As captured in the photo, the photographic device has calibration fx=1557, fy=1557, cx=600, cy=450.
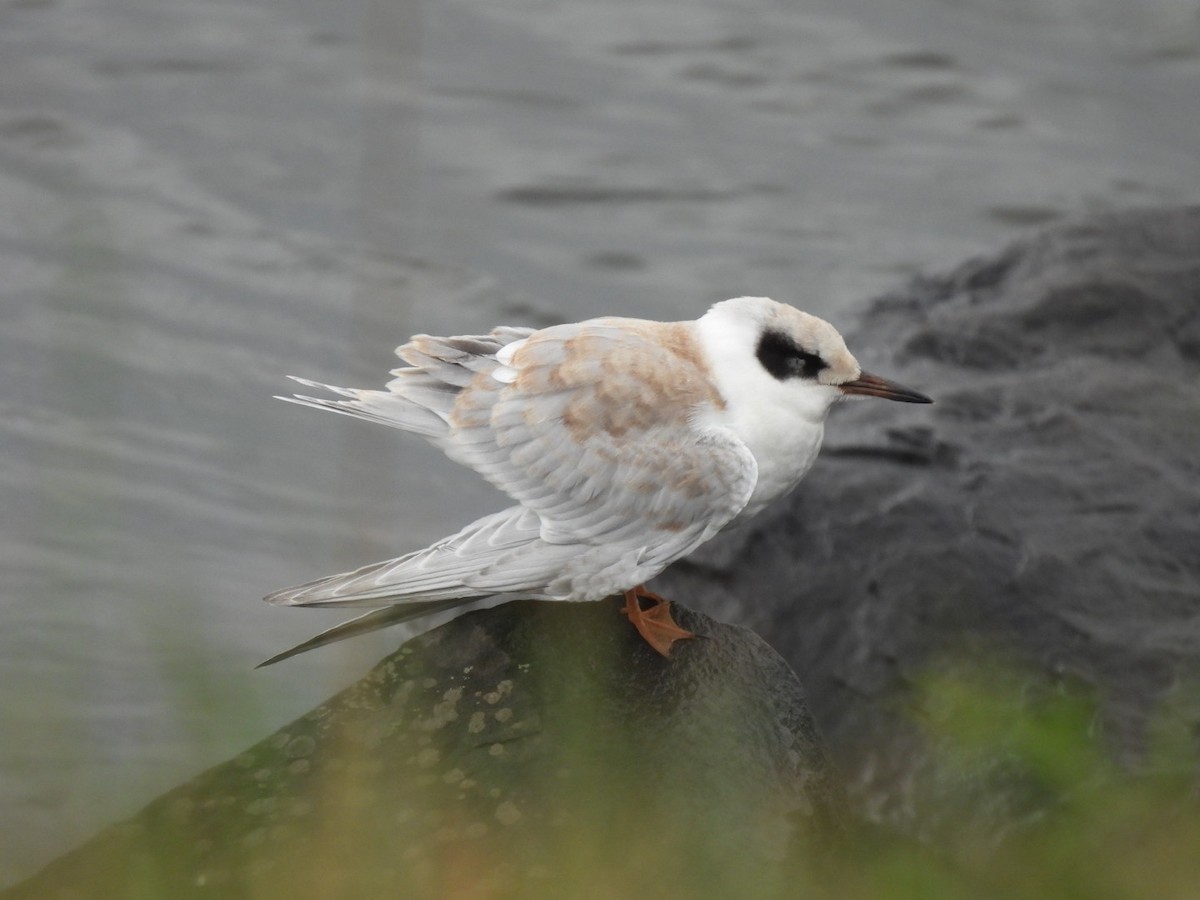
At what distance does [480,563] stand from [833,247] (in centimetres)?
567

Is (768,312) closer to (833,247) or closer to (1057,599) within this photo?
(1057,599)

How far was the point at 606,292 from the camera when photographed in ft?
29.1

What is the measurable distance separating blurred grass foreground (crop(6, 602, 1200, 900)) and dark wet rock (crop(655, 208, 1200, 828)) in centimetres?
13

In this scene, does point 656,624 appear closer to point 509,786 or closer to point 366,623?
point 366,623

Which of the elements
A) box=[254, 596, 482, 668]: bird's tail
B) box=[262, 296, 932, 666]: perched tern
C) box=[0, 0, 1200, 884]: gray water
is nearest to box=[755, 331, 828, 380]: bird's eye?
box=[262, 296, 932, 666]: perched tern

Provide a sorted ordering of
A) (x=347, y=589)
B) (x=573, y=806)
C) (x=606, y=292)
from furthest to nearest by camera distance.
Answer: (x=606, y=292) < (x=347, y=589) < (x=573, y=806)

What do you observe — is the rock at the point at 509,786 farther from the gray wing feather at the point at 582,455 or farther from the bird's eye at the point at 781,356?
the bird's eye at the point at 781,356

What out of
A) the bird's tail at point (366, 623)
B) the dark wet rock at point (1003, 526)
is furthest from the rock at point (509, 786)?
the dark wet rock at point (1003, 526)

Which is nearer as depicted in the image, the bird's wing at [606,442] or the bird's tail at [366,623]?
the bird's tail at [366,623]

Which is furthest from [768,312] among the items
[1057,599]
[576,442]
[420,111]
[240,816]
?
[420,111]

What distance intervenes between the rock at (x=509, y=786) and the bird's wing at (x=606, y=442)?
0.33 m

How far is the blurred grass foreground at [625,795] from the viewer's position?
3.09 metres

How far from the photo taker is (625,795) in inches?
142

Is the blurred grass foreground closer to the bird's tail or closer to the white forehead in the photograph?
the bird's tail
